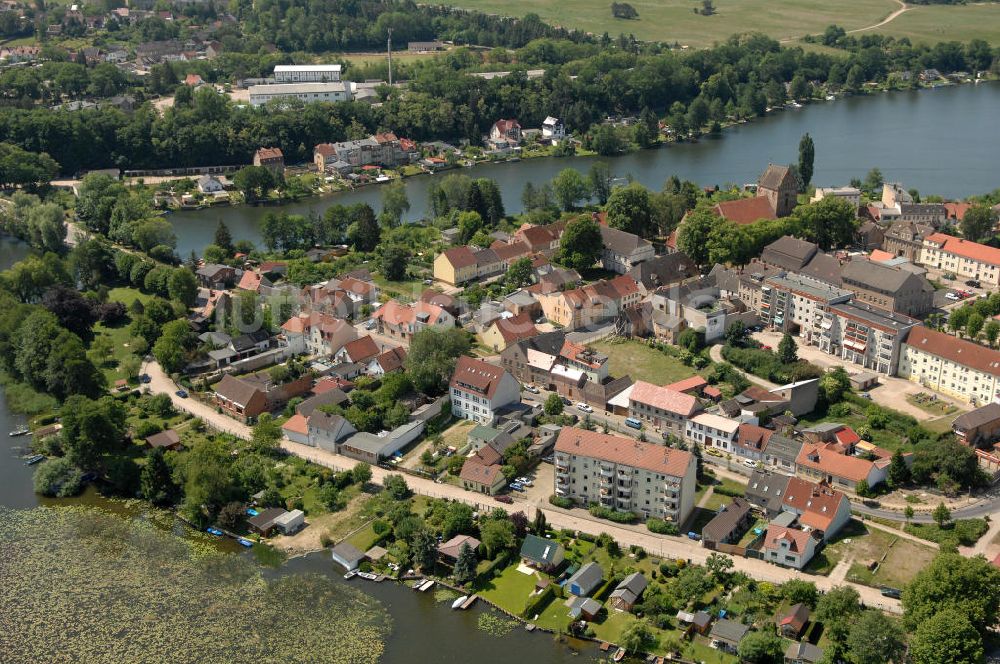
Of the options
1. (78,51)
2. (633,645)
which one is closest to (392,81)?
(78,51)

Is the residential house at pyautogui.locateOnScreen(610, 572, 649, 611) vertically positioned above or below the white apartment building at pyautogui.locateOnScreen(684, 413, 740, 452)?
below

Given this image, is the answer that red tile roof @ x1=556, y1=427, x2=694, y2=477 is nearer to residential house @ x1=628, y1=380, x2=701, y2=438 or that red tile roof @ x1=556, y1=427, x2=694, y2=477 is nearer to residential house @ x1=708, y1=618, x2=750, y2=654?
residential house @ x1=628, y1=380, x2=701, y2=438

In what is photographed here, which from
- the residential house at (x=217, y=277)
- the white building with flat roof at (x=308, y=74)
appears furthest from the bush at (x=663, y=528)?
the white building with flat roof at (x=308, y=74)

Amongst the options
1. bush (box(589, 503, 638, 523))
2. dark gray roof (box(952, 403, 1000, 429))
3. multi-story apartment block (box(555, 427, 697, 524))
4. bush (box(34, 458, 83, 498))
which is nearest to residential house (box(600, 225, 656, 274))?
dark gray roof (box(952, 403, 1000, 429))

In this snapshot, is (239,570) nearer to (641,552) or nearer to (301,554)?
(301,554)

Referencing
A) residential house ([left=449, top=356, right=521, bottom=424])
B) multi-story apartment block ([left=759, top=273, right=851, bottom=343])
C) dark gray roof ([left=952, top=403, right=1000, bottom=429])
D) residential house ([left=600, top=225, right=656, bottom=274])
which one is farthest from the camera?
residential house ([left=600, top=225, right=656, bottom=274])

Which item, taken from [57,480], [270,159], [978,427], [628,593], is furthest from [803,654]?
[270,159]
